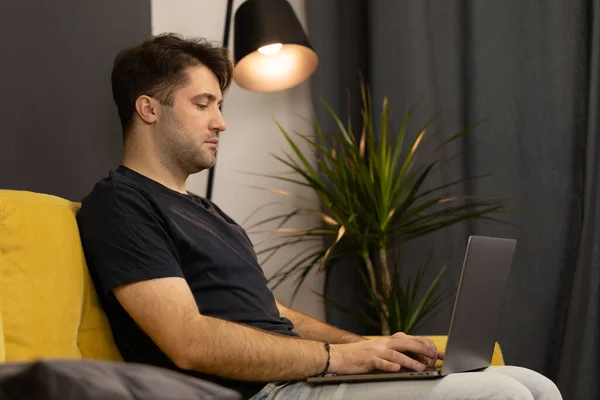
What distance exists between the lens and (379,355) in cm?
158

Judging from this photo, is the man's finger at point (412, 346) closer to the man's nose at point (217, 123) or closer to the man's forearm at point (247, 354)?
the man's forearm at point (247, 354)

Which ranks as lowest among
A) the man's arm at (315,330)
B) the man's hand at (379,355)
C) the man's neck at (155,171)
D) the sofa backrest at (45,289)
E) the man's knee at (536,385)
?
the man's arm at (315,330)

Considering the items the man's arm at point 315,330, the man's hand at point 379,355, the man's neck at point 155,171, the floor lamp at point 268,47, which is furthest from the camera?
the floor lamp at point 268,47

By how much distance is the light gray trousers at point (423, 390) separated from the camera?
1.37m

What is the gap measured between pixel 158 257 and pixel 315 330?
0.63 meters

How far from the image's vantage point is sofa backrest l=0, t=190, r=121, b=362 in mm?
1419

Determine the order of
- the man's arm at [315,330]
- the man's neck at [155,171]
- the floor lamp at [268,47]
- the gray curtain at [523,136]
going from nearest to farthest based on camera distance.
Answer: the man's neck at [155,171], the man's arm at [315,330], the floor lamp at [268,47], the gray curtain at [523,136]

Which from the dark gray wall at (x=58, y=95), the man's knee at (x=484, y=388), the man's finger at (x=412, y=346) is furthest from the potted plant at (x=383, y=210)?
the man's knee at (x=484, y=388)

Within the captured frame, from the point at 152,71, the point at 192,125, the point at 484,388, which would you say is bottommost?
the point at 484,388

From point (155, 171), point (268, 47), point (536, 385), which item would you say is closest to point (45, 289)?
point (155, 171)

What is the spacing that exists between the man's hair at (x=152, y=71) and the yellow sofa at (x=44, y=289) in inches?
15.0

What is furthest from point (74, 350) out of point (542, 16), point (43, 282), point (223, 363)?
point (542, 16)

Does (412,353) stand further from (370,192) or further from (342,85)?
(342,85)

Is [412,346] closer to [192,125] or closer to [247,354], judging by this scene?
[247,354]
